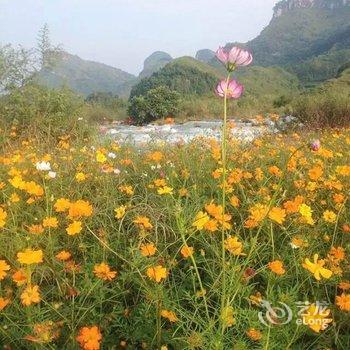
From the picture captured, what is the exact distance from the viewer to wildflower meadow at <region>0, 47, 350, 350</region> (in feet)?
4.48

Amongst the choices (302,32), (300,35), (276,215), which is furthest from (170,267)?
(302,32)

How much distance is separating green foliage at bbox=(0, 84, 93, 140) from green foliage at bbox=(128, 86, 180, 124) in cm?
870

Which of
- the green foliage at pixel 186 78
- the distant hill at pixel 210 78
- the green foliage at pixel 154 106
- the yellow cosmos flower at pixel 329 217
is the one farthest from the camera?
the distant hill at pixel 210 78

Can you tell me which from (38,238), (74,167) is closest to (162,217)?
(38,238)

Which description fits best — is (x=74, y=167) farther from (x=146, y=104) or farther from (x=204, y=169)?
(x=146, y=104)

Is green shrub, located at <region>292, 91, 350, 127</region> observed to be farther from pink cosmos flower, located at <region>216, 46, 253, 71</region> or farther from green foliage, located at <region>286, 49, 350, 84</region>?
green foliage, located at <region>286, 49, 350, 84</region>

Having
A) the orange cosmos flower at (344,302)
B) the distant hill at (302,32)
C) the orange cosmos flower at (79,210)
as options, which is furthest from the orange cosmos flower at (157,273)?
the distant hill at (302,32)

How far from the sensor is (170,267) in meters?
1.67

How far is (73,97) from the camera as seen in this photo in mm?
7992

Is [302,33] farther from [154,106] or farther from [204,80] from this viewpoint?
[154,106]

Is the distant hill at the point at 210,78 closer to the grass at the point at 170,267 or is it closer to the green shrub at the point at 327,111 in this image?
the green shrub at the point at 327,111

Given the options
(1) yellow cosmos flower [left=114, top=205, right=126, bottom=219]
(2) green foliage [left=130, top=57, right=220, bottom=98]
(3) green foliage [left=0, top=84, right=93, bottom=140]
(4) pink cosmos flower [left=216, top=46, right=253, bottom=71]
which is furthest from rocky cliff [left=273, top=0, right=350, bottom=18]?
(4) pink cosmos flower [left=216, top=46, right=253, bottom=71]

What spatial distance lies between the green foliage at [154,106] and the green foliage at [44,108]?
8705 mm

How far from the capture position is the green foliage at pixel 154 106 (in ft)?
55.1
